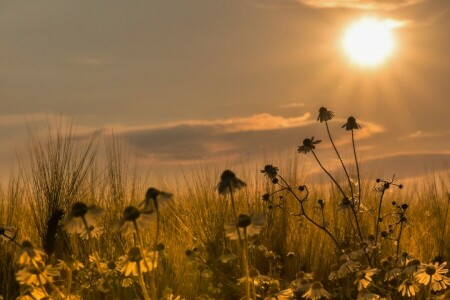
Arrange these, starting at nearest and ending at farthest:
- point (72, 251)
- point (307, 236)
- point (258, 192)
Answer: point (72, 251)
point (307, 236)
point (258, 192)

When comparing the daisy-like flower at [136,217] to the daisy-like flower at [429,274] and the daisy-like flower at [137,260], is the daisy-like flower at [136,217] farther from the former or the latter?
the daisy-like flower at [429,274]

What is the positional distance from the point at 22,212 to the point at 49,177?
814 millimetres

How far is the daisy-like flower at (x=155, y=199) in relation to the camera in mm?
1626

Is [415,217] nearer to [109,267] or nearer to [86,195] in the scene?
[86,195]

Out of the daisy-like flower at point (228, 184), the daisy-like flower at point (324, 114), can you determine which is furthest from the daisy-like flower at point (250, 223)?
the daisy-like flower at point (324, 114)

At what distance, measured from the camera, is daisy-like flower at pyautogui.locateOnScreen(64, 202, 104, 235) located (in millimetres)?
1675

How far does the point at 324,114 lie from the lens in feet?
11.2

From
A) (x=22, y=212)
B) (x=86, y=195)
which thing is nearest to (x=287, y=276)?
(x=86, y=195)

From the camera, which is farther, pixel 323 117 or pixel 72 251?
pixel 72 251

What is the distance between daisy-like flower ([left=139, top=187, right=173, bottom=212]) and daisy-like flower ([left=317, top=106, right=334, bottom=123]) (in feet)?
6.22

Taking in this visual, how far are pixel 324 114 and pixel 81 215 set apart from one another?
2.00 m

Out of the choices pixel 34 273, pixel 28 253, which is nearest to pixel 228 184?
pixel 28 253

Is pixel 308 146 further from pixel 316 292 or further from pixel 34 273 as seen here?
pixel 34 273

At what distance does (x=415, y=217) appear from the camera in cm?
668
